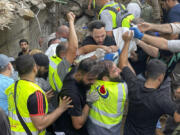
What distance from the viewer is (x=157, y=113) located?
229 centimetres

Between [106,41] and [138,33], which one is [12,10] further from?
[138,33]

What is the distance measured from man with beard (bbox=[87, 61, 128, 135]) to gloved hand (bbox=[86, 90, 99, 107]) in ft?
0.11

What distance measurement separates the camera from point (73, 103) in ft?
7.80

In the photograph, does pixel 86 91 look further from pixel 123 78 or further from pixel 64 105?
pixel 123 78

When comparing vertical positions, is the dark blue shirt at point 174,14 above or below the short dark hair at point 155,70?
above

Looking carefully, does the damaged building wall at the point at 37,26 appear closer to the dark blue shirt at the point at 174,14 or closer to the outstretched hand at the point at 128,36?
the outstretched hand at the point at 128,36

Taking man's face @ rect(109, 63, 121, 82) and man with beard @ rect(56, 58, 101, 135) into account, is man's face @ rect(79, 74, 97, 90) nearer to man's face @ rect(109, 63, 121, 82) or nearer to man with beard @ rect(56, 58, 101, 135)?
man with beard @ rect(56, 58, 101, 135)

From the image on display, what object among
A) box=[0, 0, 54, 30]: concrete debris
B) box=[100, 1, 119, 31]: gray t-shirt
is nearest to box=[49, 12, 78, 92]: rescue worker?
box=[100, 1, 119, 31]: gray t-shirt

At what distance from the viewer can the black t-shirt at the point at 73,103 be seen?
2389 mm

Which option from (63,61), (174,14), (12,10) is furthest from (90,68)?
(12,10)

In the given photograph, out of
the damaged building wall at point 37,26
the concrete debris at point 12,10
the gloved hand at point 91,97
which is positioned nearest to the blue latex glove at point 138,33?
the gloved hand at point 91,97

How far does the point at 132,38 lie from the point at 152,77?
613 mm

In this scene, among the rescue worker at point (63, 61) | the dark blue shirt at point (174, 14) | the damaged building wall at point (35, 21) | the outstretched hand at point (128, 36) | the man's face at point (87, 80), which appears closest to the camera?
the man's face at point (87, 80)

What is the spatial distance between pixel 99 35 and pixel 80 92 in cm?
108
